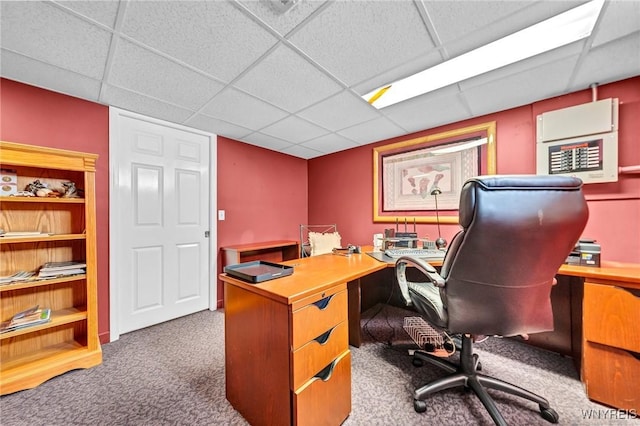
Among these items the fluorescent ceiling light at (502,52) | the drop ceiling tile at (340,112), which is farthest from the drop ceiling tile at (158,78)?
the fluorescent ceiling light at (502,52)

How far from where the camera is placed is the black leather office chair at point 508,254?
1003mm

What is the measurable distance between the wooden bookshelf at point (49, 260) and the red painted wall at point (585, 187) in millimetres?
2818

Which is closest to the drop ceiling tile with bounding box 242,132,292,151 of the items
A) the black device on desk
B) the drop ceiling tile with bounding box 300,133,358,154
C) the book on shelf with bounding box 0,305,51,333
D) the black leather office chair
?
the drop ceiling tile with bounding box 300,133,358,154

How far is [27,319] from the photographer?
5.42 ft

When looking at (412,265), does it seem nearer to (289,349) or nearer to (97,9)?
(289,349)

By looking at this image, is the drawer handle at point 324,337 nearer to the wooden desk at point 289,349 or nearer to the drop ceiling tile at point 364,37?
the wooden desk at point 289,349

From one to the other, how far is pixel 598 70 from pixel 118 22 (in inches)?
122

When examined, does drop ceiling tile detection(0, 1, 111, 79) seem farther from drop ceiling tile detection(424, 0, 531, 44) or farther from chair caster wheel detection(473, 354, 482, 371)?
chair caster wheel detection(473, 354, 482, 371)

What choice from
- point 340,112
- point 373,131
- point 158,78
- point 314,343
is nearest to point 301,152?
point 373,131

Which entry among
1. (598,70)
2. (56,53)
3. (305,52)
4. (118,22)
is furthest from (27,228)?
(598,70)

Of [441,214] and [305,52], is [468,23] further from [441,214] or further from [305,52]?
[441,214]

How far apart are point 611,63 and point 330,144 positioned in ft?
8.24

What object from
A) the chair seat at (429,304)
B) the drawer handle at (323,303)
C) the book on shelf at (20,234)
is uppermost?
the book on shelf at (20,234)

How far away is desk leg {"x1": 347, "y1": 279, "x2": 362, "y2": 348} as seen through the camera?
2.01 metres
